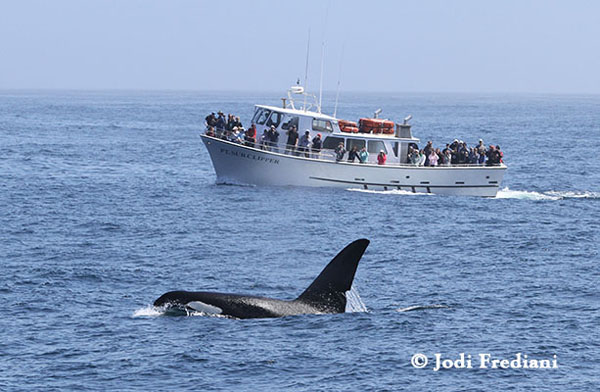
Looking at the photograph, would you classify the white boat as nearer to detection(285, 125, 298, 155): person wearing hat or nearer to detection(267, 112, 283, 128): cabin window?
detection(267, 112, 283, 128): cabin window

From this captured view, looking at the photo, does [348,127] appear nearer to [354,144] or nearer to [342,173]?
[354,144]

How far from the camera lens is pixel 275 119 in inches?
2120

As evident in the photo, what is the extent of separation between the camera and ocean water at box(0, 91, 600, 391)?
2070 centimetres

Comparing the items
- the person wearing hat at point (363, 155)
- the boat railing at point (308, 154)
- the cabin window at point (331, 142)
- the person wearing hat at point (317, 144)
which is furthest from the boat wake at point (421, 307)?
the cabin window at point (331, 142)

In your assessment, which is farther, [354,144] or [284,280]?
→ [354,144]

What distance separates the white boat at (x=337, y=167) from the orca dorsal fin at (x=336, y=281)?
2786 centimetres

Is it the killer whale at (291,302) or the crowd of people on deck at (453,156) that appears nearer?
the killer whale at (291,302)

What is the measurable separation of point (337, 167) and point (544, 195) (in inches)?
517

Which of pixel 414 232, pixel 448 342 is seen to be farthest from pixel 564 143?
pixel 448 342

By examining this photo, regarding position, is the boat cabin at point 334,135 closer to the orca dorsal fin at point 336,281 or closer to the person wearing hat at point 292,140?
the person wearing hat at point 292,140

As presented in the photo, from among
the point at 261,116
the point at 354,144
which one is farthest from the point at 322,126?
the point at 261,116

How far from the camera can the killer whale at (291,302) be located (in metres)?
22.9

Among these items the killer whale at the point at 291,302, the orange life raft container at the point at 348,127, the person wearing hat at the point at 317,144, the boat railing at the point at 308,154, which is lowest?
the killer whale at the point at 291,302

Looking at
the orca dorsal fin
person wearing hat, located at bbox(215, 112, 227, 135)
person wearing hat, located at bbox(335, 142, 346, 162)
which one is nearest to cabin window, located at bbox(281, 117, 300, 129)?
person wearing hat, located at bbox(335, 142, 346, 162)
